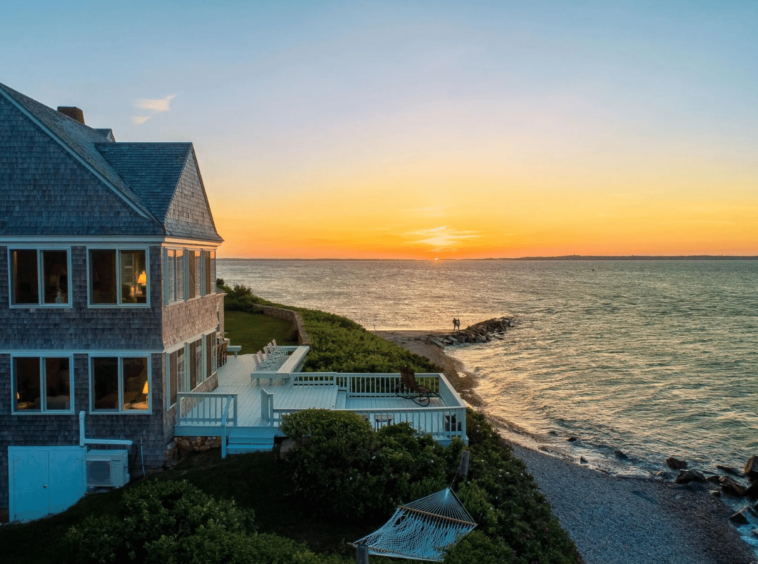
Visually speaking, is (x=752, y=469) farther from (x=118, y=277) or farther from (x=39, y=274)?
(x=39, y=274)

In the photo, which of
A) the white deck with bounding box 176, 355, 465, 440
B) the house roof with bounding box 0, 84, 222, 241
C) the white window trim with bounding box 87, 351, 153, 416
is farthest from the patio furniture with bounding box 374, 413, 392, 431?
the house roof with bounding box 0, 84, 222, 241

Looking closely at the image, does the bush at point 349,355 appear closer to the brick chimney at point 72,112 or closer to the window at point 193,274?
the window at point 193,274

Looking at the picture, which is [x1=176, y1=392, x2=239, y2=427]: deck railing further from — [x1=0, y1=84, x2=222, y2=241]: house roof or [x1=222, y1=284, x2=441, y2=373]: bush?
[x1=222, y1=284, x2=441, y2=373]: bush

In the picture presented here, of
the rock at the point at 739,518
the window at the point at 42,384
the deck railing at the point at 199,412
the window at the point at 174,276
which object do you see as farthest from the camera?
the rock at the point at 739,518

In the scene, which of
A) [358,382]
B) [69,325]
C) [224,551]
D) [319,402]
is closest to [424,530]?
[224,551]

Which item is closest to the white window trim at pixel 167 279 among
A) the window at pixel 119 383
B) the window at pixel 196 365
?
the window at pixel 119 383

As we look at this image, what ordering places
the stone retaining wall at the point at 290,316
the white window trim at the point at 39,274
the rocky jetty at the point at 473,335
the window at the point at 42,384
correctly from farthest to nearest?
the rocky jetty at the point at 473,335
the stone retaining wall at the point at 290,316
the window at the point at 42,384
the white window trim at the point at 39,274
